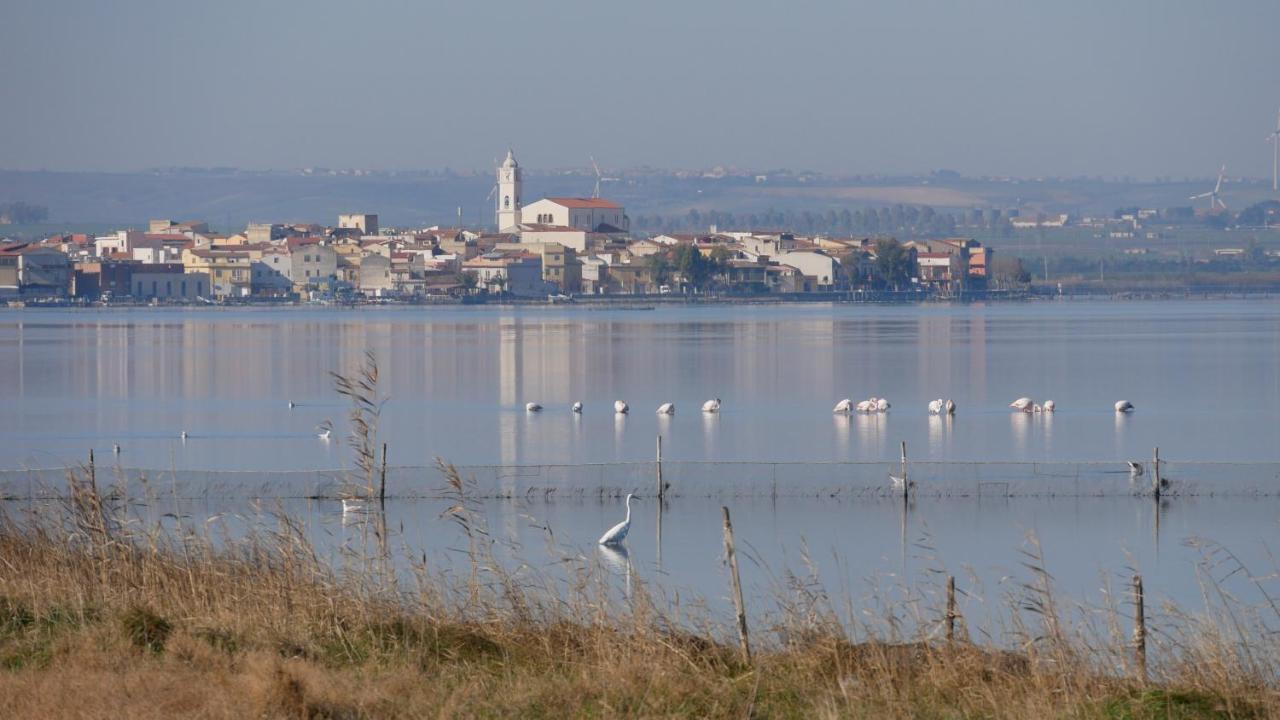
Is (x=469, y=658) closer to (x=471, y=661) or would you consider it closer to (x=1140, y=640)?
(x=471, y=661)

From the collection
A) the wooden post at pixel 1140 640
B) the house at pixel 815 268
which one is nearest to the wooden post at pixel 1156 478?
the wooden post at pixel 1140 640

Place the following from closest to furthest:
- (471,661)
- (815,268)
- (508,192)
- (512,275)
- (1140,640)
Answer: (1140,640) → (471,661) → (512,275) → (815,268) → (508,192)

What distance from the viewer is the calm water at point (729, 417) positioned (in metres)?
10.3

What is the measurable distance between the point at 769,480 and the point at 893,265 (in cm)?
9311

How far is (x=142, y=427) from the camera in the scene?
2031 cm

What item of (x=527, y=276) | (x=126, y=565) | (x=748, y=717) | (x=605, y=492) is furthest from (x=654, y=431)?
(x=527, y=276)

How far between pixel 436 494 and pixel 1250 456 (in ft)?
29.4

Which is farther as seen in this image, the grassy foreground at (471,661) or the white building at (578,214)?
the white building at (578,214)

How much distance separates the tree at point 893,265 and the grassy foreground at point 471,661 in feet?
325

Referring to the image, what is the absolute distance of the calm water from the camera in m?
10.3

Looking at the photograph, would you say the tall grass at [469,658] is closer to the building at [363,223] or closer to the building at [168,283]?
the building at [168,283]

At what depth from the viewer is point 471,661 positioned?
5125mm

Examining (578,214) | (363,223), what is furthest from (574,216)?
(363,223)

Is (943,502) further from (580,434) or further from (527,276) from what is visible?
(527,276)
